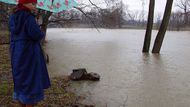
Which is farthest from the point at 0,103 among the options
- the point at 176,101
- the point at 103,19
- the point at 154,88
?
the point at 103,19

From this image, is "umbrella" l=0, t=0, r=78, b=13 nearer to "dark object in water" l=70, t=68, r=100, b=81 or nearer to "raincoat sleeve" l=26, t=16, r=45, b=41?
"dark object in water" l=70, t=68, r=100, b=81

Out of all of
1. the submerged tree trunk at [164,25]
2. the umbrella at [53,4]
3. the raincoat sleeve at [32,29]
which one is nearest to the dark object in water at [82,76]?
the umbrella at [53,4]

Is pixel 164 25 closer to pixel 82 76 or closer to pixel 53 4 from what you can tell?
pixel 82 76

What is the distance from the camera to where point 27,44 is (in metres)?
3.46

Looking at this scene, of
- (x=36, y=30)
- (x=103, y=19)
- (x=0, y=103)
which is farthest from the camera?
(x=103, y=19)

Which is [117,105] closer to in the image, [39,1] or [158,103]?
[158,103]

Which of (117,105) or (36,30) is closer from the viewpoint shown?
(36,30)

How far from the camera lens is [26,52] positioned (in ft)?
11.3

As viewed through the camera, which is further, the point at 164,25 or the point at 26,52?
the point at 164,25

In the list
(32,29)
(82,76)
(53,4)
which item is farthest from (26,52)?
(82,76)

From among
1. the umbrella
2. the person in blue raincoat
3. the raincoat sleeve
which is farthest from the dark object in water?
the raincoat sleeve

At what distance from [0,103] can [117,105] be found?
75.3 inches

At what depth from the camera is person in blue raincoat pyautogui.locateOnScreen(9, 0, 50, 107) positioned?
3420mm

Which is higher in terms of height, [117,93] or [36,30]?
[36,30]
